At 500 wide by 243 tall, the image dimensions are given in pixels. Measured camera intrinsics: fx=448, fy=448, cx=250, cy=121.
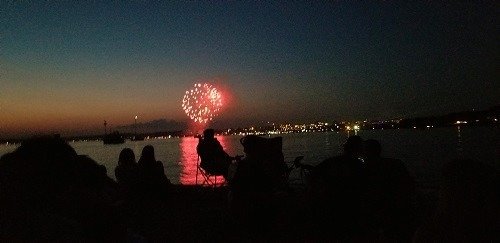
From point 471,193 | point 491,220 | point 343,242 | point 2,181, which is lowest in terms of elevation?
point 343,242

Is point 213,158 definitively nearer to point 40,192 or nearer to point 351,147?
point 351,147

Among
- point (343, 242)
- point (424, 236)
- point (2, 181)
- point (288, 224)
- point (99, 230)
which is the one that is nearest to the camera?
point (2, 181)

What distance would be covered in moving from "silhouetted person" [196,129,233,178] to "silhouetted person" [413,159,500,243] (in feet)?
25.6

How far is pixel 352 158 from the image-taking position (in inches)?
205

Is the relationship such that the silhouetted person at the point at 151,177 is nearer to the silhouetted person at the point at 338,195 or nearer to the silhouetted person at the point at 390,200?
the silhouetted person at the point at 338,195

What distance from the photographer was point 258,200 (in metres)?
5.48

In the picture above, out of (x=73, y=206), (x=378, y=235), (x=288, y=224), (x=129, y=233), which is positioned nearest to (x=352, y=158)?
(x=378, y=235)

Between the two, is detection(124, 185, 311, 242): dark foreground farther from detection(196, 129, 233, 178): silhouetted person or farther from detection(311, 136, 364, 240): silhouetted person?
detection(196, 129, 233, 178): silhouetted person

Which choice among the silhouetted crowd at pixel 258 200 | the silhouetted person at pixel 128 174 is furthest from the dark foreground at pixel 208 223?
the silhouetted person at pixel 128 174

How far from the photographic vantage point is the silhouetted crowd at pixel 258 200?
79.0 inches

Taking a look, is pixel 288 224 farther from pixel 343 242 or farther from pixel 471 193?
pixel 471 193

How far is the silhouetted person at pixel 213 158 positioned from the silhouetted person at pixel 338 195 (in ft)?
15.5

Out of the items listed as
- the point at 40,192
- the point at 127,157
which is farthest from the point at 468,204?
the point at 127,157

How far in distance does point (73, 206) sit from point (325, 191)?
10.3 feet
